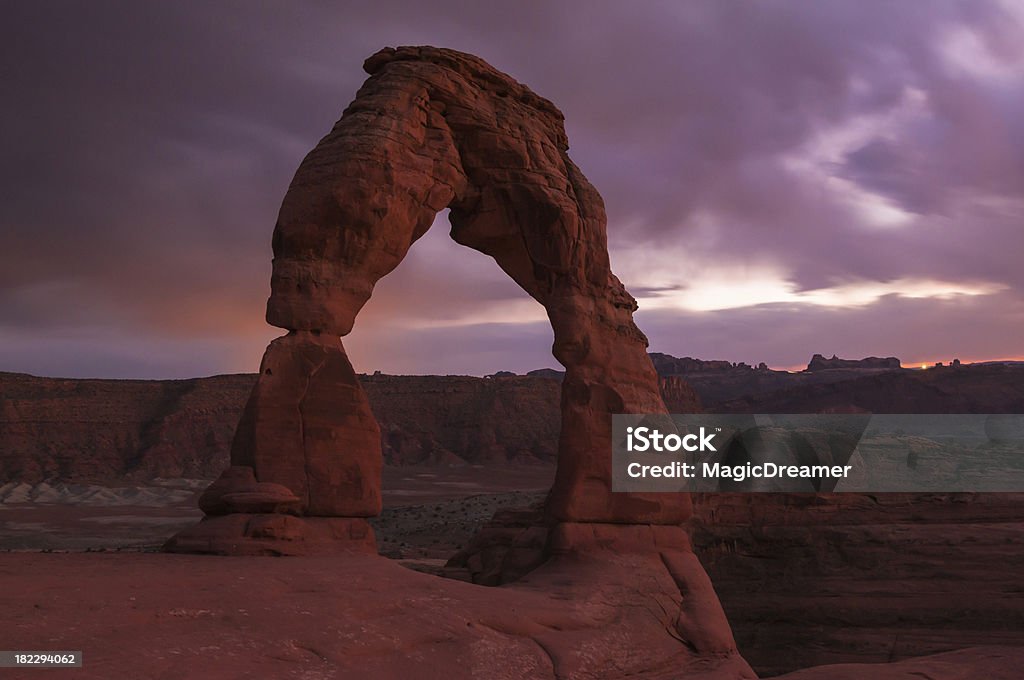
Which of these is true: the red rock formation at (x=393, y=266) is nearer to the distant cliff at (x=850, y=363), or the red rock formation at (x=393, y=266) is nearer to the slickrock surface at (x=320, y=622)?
the slickrock surface at (x=320, y=622)

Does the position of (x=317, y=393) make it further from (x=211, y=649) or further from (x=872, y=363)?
(x=872, y=363)

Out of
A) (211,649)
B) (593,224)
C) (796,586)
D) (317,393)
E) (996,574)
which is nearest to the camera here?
(211,649)

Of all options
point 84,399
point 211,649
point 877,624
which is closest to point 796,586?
point 877,624

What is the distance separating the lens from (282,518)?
29.5 feet

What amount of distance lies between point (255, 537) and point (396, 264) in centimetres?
379

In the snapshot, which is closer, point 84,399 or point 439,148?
point 439,148

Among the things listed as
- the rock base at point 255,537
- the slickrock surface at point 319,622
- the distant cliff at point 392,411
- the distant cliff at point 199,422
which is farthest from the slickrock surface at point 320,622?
the distant cliff at point 392,411

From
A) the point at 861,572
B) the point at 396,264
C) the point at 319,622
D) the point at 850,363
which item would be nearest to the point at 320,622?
the point at 319,622

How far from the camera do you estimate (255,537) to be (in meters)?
8.73

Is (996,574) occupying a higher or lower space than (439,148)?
lower

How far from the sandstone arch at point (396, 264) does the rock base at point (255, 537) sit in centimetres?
2

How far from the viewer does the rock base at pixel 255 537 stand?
854cm

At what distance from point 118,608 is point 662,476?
7.44 metres

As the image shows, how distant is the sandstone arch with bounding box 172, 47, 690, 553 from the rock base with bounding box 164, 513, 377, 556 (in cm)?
2
